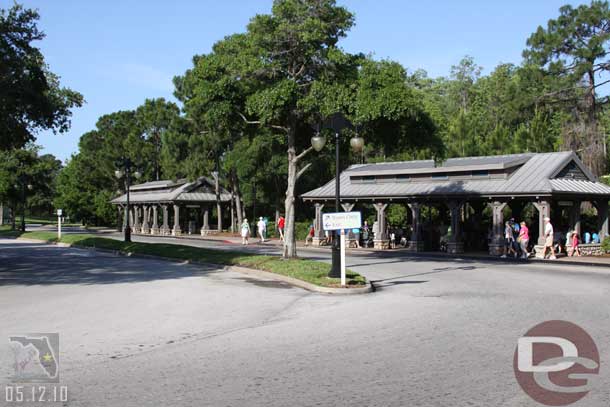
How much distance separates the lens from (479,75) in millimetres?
89688

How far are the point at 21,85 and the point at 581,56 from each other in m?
39.0

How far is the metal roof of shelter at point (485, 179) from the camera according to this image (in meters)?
28.9

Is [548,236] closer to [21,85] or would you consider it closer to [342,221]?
[342,221]

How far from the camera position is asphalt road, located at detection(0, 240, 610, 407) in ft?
21.4

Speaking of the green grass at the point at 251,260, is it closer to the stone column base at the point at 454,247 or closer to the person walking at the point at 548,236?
the stone column base at the point at 454,247

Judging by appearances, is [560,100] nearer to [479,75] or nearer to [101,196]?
[479,75]

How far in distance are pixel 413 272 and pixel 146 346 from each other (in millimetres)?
13398

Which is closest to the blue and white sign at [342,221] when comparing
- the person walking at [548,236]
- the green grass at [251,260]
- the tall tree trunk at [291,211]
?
the green grass at [251,260]

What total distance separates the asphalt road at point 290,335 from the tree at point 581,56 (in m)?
27.8

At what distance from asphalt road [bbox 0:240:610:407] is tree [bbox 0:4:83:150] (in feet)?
19.2

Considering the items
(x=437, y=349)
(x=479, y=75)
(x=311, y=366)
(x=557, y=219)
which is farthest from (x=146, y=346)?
(x=479, y=75)

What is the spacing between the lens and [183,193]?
56.3 meters

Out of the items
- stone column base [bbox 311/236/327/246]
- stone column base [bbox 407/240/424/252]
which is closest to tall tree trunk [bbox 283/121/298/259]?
stone column base [bbox 407/240/424/252]

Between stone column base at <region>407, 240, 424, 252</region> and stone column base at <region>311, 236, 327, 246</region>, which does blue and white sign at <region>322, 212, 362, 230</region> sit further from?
stone column base at <region>311, 236, 327, 246</region>
